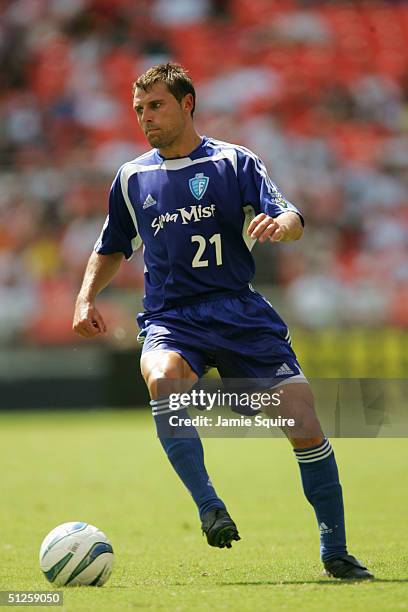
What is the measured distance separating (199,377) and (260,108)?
16357 mm

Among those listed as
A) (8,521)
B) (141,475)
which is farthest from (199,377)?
(141,475)

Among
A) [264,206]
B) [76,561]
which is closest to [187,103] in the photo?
[264,206]

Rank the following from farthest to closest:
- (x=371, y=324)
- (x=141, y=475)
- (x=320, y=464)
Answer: (x=371, y=324)
(x=141, y=475)
(x=320, y=464)

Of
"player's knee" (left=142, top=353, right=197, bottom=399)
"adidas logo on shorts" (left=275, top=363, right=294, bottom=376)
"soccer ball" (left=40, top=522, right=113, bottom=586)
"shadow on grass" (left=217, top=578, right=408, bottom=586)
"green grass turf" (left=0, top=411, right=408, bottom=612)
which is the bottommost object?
"green grass turf" (left=0, top=411, right=408, bottom=612)

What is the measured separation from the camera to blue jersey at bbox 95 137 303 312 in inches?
203

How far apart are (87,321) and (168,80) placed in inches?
48.0

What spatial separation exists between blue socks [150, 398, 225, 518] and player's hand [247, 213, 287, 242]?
85cm

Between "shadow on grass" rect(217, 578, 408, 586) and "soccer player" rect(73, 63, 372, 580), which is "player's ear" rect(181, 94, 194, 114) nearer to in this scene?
"soccer player" rect(73, 63, 372, 580)

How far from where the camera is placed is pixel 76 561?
16.0 feet

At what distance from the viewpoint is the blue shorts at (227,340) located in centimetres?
505

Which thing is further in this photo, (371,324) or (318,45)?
(318,45)

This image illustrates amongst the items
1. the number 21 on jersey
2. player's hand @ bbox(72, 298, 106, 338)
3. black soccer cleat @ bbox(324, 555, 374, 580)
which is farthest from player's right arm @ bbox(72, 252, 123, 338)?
black soccer cleat @ bbox(324, 555, 374, 580)

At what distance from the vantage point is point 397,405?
5520mm

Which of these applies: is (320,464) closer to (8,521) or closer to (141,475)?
(8,521)
